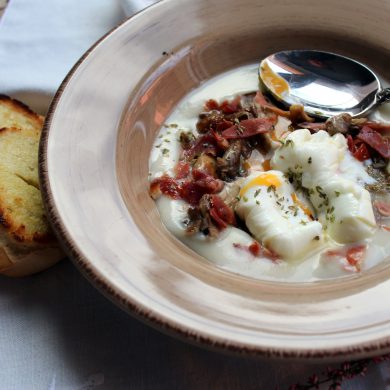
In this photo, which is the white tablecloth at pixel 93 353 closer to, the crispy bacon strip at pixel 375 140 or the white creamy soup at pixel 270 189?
the white creamy soup at pixel 270 189

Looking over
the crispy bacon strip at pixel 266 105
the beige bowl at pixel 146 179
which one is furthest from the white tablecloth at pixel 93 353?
the crispy bacon strip at pixel 266 105

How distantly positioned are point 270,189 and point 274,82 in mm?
700

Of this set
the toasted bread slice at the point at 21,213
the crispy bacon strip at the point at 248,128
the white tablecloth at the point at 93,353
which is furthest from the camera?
the crispy bacon strip at the point at 248,128

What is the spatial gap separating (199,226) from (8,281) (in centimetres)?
74

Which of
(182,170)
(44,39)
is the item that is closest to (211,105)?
(182,170)

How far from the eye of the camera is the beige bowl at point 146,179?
119 cm

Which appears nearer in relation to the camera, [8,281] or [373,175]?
[8,281]

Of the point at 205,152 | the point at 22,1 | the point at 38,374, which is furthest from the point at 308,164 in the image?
the point at 22,1

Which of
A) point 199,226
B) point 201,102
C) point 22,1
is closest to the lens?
point 199,226

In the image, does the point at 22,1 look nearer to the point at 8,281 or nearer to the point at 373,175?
the point at 8,281

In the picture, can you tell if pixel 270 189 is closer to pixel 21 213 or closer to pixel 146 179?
pixel 146 179

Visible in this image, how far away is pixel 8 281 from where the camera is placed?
1792 millimetres

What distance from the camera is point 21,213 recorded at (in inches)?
69.0

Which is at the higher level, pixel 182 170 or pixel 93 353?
pixel 182 170
